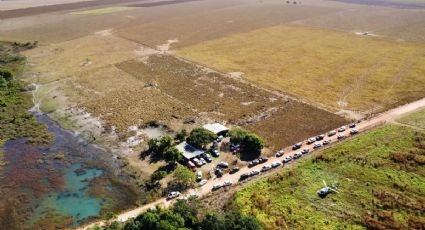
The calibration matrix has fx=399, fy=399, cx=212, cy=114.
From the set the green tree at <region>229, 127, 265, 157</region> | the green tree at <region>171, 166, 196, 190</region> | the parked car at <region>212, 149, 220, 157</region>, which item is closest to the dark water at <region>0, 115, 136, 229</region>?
the green tree at <region>171, 166, 196, 190</region>

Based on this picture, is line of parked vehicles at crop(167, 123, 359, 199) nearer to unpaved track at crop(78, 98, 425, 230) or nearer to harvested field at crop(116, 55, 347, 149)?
unpaved track at crop(78, 98, 425, 230)

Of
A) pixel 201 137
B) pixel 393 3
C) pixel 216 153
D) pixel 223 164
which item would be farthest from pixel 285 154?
pixel 393 3

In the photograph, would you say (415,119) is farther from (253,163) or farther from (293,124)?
(253,163)

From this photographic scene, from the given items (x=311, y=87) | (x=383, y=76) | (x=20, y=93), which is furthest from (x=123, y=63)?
(x=383, y=76)

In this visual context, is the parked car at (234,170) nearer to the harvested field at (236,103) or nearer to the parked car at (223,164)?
the parked car at (223,164)

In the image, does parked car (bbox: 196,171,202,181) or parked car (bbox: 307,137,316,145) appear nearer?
parked car (bbox: 196,171,202,181)

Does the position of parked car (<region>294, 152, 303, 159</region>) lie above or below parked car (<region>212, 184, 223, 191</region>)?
above

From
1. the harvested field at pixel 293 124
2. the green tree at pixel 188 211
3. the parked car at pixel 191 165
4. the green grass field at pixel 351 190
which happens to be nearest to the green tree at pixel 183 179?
the parked car at pixel 191 165
